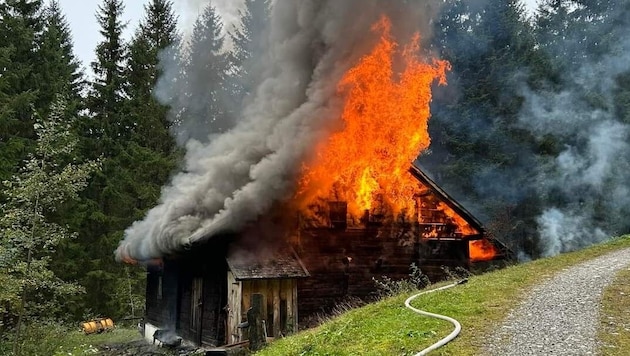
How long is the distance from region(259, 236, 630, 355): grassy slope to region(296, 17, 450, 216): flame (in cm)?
500

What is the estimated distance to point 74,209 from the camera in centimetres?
2686

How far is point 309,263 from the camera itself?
1641 centimetres

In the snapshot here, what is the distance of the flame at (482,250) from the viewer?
19764mm

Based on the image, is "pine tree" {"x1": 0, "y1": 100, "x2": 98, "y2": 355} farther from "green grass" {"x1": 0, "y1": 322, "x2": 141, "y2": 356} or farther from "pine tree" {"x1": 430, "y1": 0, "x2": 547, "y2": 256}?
"pine tree" {"x1": 430, "y1": 0, "x2": 547, "y2": 256}

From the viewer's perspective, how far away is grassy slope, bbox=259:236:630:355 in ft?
25.0

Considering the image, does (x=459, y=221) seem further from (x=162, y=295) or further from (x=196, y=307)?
(x=162, y=295)

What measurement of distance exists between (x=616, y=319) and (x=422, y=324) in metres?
3.10

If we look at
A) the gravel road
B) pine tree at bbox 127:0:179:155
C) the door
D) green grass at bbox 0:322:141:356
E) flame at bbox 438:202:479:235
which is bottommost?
green grass at bbox 0:322:141:356

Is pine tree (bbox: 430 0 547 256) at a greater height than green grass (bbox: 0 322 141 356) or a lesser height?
greater

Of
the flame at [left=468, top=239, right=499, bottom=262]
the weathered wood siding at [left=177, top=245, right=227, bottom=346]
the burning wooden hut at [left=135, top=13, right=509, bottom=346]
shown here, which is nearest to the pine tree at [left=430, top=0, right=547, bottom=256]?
the flame at [left=468, top=239, right=499, bottom=262]

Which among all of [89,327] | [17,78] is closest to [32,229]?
[89,327]

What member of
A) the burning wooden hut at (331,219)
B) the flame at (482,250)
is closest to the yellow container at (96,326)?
the burning wooden hut at (331,219)

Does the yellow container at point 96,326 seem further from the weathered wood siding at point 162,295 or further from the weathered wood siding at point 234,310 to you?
the weathered wood siding at point 234,310

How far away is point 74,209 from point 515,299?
23.2 m
